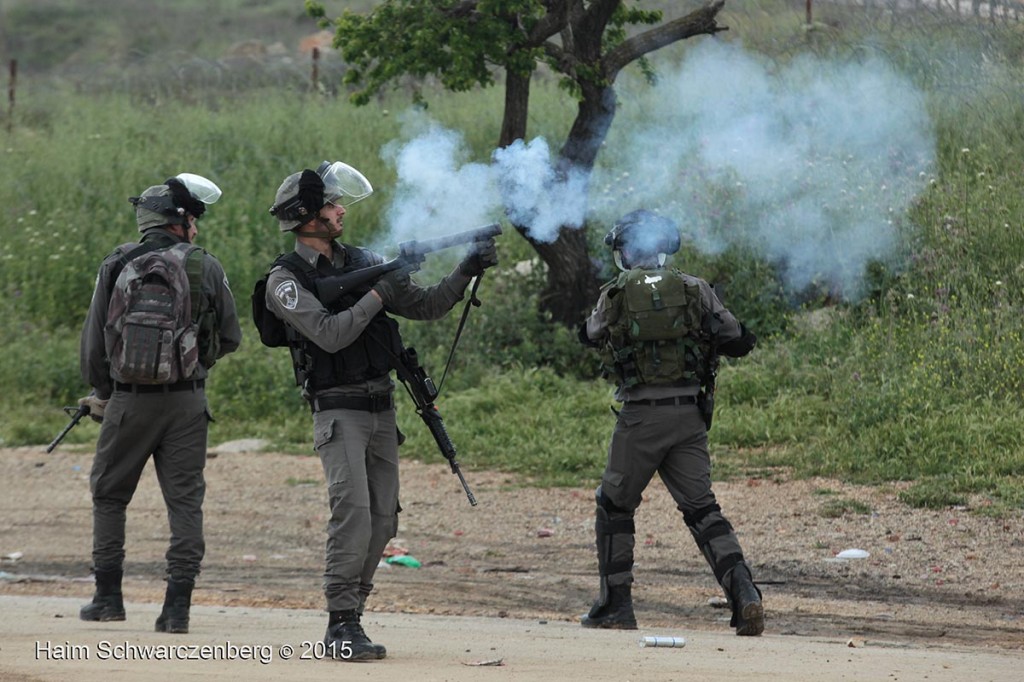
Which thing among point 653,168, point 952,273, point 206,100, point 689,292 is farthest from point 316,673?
point 206,100

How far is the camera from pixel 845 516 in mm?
8672

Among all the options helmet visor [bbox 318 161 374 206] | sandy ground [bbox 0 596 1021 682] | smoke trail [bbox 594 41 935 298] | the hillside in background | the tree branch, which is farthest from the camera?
the hillside in background

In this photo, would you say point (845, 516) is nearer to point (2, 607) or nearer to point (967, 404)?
point (967, 404)

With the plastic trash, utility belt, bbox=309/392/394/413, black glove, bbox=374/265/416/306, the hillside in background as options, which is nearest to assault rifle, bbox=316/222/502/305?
black glove, bbox=374/265/416/306

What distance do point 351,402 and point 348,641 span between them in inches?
34.9

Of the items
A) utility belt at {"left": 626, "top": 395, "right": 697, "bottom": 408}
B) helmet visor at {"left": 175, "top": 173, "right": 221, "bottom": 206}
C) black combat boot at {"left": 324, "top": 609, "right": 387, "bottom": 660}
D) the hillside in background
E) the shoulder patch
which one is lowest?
black combat boot at {"left": 324, "top": 609, "right": 387, "bottom": 660}

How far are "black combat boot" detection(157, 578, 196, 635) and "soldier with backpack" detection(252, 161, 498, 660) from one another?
91 cm

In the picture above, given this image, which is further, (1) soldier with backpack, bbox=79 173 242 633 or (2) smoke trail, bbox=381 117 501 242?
(2) smoke trail, bbox=381 117 501 242

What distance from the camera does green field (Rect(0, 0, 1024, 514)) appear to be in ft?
32.8

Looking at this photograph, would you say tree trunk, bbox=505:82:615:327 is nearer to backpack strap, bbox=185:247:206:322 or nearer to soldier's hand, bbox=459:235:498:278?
backpack strap, bbox=185:247:206:322

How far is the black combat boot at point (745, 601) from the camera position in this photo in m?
6.16

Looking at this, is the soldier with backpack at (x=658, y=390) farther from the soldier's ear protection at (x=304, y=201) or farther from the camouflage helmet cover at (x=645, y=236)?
the soldier's ear protection at (x=304, y=201)

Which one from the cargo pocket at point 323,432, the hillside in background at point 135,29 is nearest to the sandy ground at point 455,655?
the cargo pocket at point 323,432

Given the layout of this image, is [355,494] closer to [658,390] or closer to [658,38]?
[658,390]
